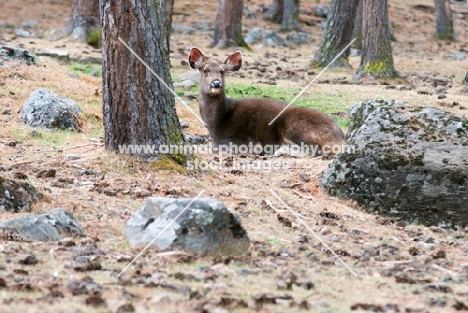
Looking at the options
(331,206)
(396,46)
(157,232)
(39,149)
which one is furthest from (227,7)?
(157,232)

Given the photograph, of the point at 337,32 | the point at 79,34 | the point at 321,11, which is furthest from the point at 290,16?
the point at 337,32

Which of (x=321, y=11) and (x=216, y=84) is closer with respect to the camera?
(x=216, y=84)

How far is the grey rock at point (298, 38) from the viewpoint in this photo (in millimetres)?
34531

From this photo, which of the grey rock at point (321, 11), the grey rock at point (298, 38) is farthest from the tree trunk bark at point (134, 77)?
the grey rock at point (321, 11)

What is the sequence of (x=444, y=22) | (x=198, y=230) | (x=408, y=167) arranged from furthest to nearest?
(x=444, y=22) < (x=408, y=167) < (x=198, y=230)

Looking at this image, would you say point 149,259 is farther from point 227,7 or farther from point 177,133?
point 227,7

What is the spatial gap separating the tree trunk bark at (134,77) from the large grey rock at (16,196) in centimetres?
199

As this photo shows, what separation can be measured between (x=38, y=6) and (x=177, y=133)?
2960 centimetres

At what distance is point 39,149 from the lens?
432 inches

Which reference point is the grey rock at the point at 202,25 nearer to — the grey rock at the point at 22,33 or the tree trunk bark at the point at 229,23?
the tree trunk bark at the point at 229,23

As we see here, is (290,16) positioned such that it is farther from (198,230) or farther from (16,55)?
(198,230)

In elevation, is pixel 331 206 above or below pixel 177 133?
below

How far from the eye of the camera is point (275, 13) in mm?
39188

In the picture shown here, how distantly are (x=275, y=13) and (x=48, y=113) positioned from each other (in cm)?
2752
